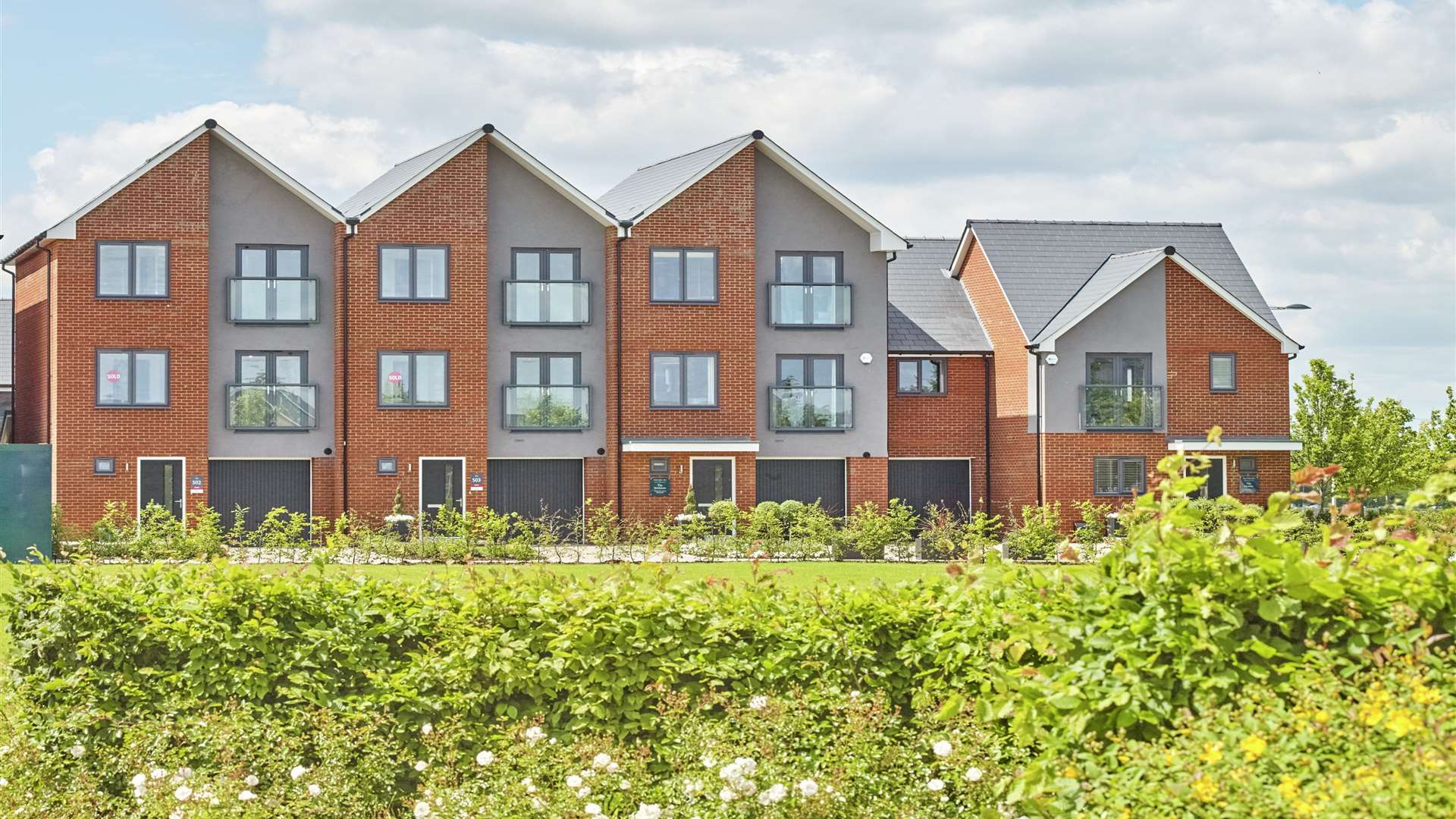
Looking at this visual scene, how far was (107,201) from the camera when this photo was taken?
2984cm

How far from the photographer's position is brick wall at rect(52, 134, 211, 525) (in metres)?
29.6

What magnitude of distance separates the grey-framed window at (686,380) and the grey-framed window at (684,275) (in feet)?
3.83

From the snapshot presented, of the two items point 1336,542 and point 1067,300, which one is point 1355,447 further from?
point 1336,542

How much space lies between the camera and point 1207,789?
18.0 ft

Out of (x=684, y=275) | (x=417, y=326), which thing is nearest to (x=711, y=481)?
(x=684, y=275)

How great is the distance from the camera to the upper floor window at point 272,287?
30797 mm

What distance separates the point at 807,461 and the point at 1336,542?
85.4 feet

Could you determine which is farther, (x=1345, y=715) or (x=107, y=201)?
(x=107, y=201)

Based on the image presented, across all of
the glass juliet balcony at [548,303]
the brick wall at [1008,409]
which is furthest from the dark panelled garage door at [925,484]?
the glass juliet balcony at [548,303]

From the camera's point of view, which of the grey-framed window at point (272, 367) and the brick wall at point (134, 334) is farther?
the grey-framed window at point (272, 367)

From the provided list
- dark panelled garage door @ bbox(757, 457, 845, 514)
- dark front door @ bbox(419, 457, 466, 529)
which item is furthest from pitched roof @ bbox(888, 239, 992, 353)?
dark front door @ bbox(419, 457, 466, 529)

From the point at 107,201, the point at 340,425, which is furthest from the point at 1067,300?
the point at 107,201

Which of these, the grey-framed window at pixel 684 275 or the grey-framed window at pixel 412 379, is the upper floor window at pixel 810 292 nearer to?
the grey-framed window at pixel 684 275

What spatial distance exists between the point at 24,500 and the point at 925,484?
61.8 feet
